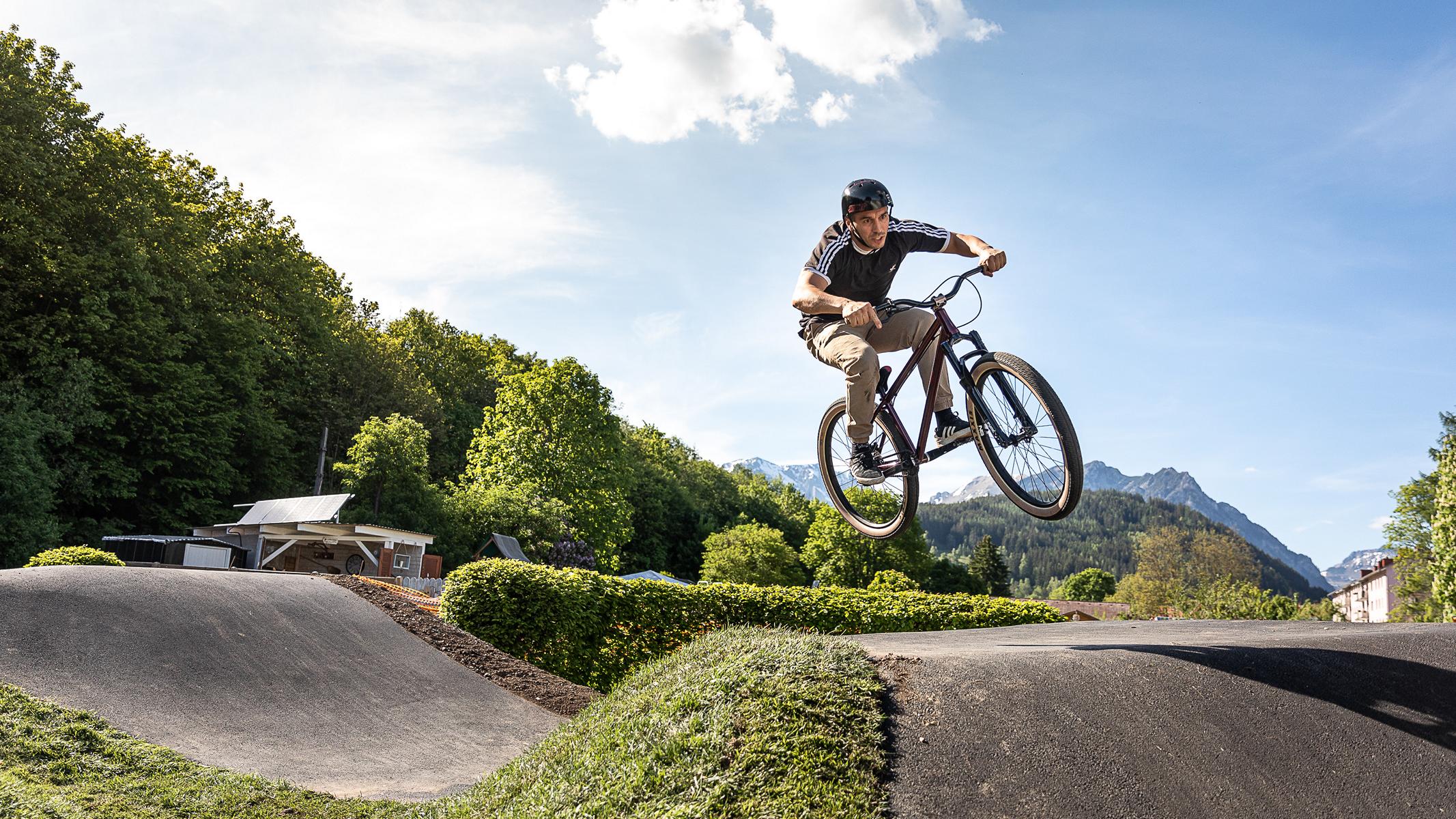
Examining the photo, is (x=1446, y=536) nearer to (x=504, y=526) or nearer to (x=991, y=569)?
(x=504, y=526)

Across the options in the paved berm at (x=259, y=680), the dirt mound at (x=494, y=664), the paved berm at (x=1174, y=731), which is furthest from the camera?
the dirt mound at (x=494, y=664)

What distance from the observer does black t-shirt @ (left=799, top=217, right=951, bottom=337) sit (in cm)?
817

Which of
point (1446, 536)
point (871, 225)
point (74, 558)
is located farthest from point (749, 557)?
point (871, 225)

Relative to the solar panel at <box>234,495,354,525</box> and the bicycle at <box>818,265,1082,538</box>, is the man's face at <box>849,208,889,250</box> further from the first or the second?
the solar panel at <box>234,495,354,525</box>

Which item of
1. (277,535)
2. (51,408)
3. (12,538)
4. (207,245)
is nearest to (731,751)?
(12,538)

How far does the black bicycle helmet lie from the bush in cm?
1742

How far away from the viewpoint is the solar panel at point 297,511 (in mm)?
30062

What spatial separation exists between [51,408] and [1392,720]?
36743 mm

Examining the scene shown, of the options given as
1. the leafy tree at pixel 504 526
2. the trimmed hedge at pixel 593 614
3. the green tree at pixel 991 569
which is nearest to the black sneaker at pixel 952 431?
the trimmed hedge at pixel 593 614

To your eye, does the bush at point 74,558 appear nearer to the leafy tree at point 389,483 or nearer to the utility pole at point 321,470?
the leafy tree at point 389,483

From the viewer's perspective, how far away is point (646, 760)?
21.1ft

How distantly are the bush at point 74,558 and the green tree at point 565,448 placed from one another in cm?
2588

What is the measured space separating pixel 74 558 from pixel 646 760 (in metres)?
17.4

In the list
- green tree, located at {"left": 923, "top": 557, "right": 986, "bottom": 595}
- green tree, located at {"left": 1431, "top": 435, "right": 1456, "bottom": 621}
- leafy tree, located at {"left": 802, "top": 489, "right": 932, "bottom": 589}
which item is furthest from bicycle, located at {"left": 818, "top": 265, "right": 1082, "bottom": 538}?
green tree, located at {"left": 923, "top": 557, "right": 986, "bottom": 595}
